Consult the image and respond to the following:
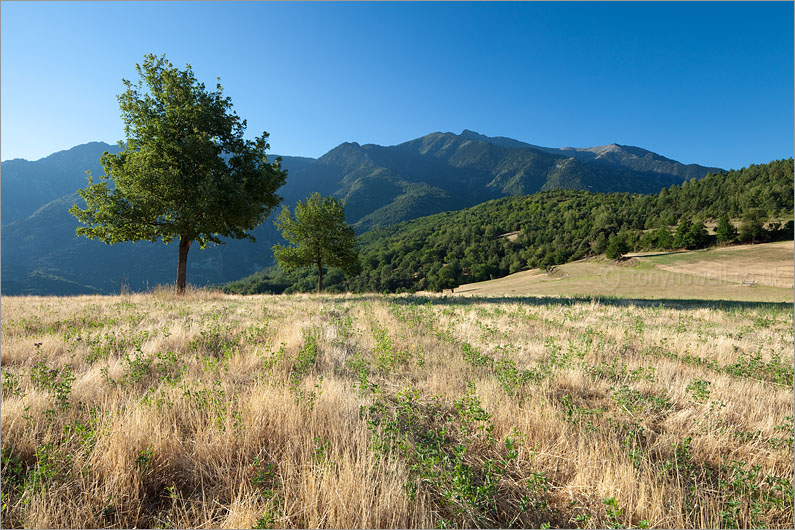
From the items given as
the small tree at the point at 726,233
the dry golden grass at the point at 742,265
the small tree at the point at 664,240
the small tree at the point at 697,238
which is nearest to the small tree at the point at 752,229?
the small tree at the point at 726,233

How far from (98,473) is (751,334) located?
42.3 feet

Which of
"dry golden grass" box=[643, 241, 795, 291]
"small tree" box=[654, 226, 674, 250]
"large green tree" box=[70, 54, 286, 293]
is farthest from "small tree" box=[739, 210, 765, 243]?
"large green tree" box=[70, 54, 286, 293]

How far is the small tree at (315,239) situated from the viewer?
1193 inches

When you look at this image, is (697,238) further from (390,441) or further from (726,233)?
(390,441)

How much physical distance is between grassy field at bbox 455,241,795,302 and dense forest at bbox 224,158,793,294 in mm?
13294

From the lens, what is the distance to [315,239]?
30484 millimetres

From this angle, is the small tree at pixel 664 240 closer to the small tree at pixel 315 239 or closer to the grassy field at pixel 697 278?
the grassy field at pixel 697 278

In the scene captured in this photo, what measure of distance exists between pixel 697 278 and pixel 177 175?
3783 centimetres

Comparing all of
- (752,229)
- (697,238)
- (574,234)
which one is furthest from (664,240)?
(574,234)

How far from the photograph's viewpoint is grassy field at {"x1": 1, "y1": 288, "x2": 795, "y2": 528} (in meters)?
2.27

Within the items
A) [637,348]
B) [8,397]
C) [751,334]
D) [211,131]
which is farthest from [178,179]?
[751,334]

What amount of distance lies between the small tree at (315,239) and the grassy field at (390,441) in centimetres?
2467

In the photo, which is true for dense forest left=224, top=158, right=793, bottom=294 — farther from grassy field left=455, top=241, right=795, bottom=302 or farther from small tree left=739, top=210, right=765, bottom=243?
grassy field left=455, top=241, right=795, bottom=302

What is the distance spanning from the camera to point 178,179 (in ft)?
49.0
